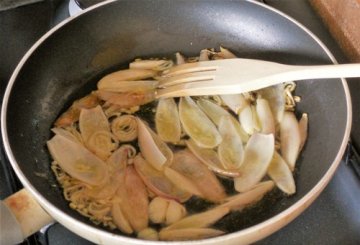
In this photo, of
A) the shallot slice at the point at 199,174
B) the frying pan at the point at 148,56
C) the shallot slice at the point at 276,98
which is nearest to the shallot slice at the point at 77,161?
the frying pan at the point at 148,56

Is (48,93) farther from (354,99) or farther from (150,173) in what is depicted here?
(354,99)

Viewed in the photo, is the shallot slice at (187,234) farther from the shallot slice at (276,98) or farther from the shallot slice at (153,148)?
the shallot slice at (276,98)

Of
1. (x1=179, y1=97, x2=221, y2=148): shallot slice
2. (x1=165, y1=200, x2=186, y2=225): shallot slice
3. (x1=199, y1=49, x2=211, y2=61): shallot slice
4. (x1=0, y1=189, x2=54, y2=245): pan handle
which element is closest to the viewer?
(x1=0, y1=189, x2=54, y2=245): pan handle

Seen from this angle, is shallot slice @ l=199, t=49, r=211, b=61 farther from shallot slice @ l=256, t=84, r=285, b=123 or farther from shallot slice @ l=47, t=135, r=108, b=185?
shallot slice @ l=47, t=135, r=108, b=185

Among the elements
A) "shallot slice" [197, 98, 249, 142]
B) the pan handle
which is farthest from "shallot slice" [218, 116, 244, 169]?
the pan handle

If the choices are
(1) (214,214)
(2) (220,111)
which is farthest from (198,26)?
(1) (214,214)
